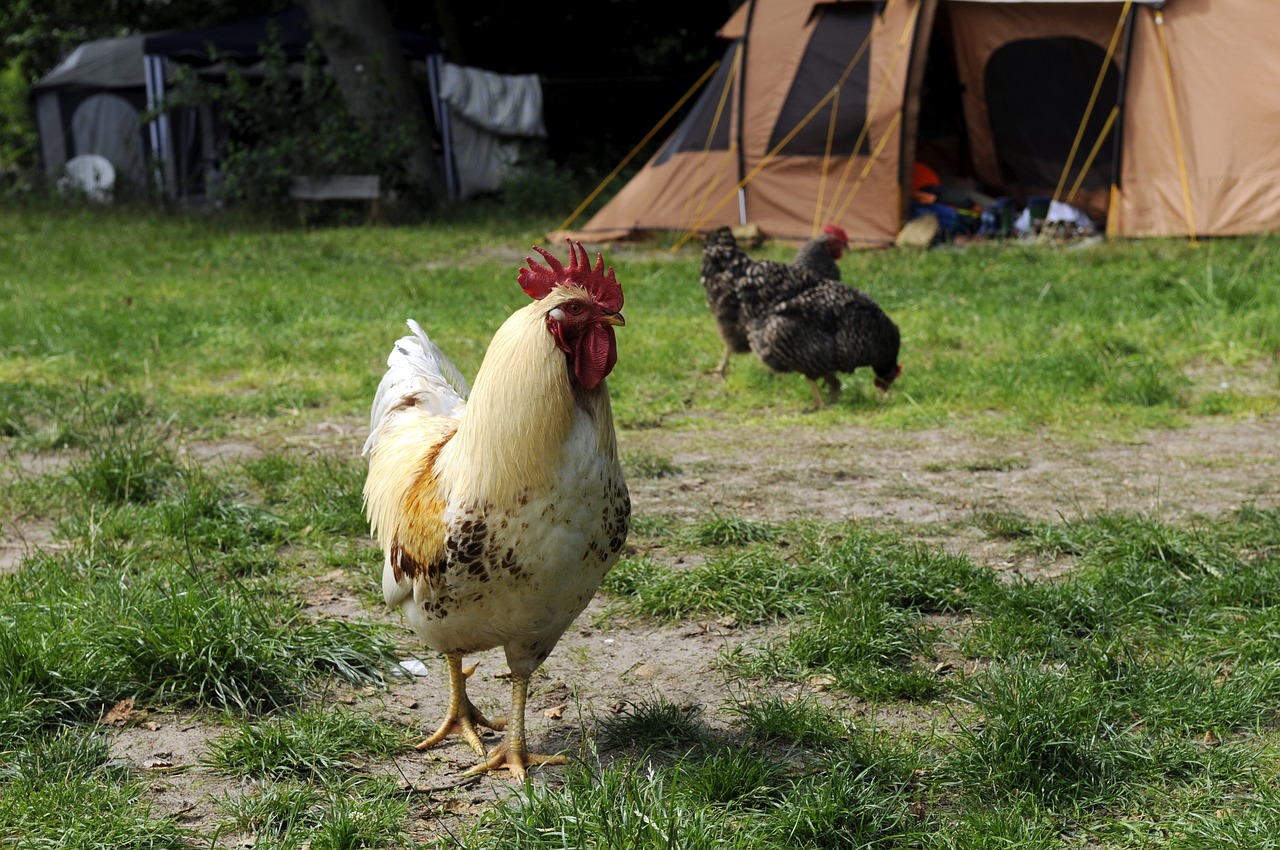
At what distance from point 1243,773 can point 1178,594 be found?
1.14 metres

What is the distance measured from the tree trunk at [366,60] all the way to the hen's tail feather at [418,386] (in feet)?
41.4

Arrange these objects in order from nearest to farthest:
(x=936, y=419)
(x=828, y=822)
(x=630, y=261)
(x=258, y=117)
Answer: (x=828, y=822) < (x=936, y=419) < (x=630, y=261) < (x=258, y=117)

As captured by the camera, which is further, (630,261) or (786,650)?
(630,261)

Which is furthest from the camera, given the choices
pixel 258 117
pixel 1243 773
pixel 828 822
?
pixel 258 117

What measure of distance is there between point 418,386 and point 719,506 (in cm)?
187

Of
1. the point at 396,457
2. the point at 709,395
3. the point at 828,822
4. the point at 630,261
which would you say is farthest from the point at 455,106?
the point at 828,822

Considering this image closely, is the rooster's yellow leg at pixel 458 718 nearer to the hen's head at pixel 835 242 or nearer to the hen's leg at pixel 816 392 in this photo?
the hen's leg at pixel 816 392

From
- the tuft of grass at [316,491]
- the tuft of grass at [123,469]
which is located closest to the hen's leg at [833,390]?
the tuft of grass at [316,491]

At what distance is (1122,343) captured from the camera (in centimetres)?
773

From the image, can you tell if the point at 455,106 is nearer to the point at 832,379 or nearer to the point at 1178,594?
the point at 832,379

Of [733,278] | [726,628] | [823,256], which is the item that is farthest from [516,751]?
[823,256]

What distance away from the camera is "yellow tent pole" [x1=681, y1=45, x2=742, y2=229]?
12.9 m

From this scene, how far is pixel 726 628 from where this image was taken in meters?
4.09

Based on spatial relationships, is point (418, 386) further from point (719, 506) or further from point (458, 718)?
point (719, 506)
